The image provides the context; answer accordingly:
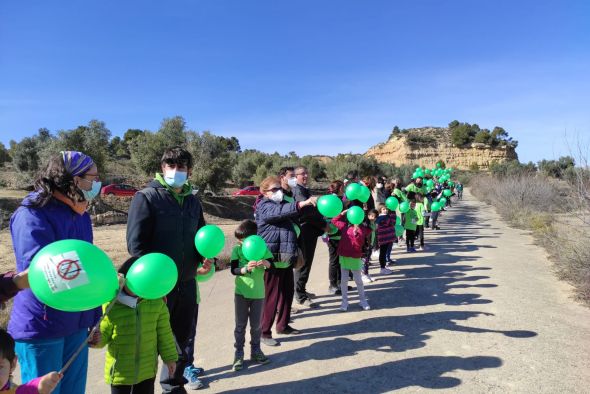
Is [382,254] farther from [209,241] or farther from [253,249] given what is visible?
[209,241]

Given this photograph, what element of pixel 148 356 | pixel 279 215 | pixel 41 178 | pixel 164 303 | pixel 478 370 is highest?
pixel 41 178

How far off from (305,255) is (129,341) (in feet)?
10.1

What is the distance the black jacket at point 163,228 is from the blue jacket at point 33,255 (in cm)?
58

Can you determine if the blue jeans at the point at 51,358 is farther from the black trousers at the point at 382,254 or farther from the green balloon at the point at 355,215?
the black trousers at the point at 382,254

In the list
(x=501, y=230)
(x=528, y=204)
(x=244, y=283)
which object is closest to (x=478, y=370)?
(x=244, y=283)

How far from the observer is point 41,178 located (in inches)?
85.7

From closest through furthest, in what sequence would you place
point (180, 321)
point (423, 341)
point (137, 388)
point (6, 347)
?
point (6, 347) < point (137, 388) < point (180, 321) < point (423, 341)

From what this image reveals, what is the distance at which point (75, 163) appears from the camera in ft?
7.39

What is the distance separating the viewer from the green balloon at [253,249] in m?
3.67

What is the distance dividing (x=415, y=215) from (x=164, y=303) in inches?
317

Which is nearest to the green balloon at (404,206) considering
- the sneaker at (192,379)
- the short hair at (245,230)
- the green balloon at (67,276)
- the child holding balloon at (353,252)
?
the child holding balloon at (353,252)

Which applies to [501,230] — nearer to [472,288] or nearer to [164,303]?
[472,288]

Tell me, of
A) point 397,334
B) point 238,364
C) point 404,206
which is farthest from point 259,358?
point 404,206

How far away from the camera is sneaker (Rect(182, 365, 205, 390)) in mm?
3371
